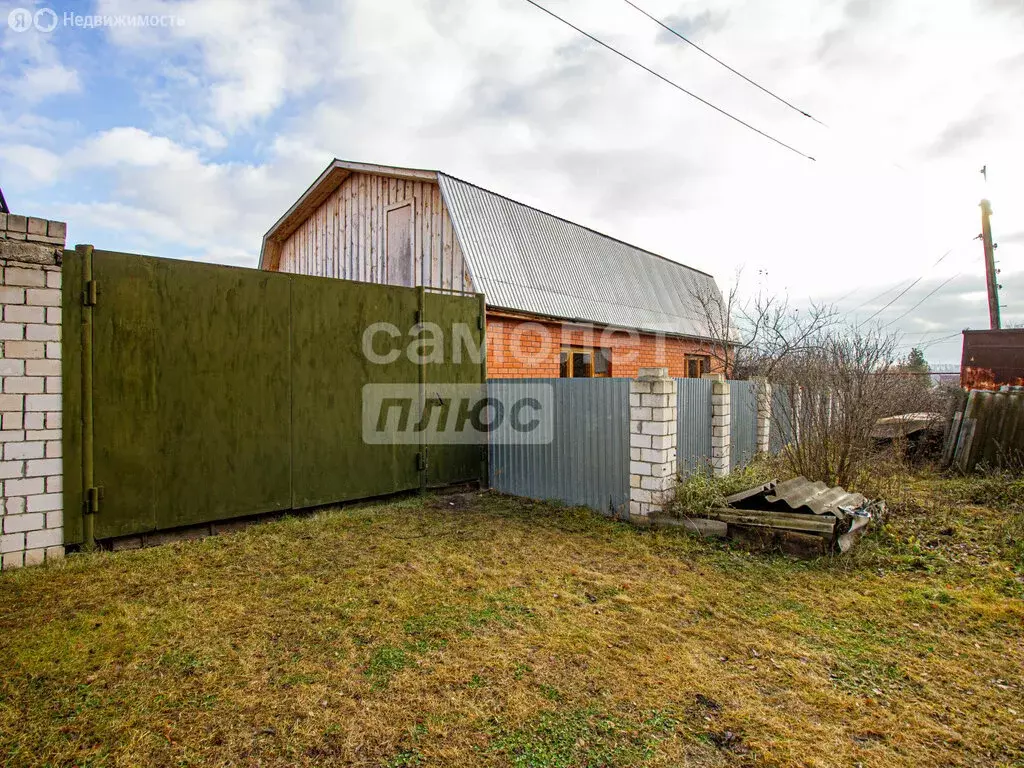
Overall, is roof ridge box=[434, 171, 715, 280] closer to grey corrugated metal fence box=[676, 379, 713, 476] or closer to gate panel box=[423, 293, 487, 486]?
gate panel box=[423, 293, 487, 486]

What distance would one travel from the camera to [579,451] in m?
6.38

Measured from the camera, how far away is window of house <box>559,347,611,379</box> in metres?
Result: 9.89

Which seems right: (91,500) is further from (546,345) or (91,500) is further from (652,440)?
(546,345)

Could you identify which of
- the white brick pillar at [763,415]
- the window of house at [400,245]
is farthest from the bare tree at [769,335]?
the window of house at [400,245]

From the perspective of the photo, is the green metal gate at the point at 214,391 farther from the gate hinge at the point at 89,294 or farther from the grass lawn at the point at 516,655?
the grass lawn at the point at 516,655

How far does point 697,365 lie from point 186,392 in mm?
13285

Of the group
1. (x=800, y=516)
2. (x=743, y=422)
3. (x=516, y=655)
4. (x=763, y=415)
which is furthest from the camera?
(x=763, y=415)

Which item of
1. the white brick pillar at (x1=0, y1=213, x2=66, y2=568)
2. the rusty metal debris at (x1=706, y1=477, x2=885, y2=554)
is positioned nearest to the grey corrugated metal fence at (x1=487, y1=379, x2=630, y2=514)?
the rusty metal debris at (x1=706, y1=477, x2=885, y2=554)

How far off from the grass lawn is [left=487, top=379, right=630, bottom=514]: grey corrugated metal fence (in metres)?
1.20

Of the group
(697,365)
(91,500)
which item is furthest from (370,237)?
(697,365)

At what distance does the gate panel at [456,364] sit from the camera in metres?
7.02

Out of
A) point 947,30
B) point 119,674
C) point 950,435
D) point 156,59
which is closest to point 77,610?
point 119,674

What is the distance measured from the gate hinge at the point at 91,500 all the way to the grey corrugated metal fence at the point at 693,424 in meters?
5.89

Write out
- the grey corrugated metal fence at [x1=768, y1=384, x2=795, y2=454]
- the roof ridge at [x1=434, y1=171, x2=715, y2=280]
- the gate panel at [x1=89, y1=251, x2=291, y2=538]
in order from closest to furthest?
the gate panel at [x1=89, y1=251, x2=291, y2=538], the grey corrugated metal fence at [x1=768, y1=384, x2=795, y2=454], the roof ridge at [x1=434, y1=171, x2=715, y2=280]
